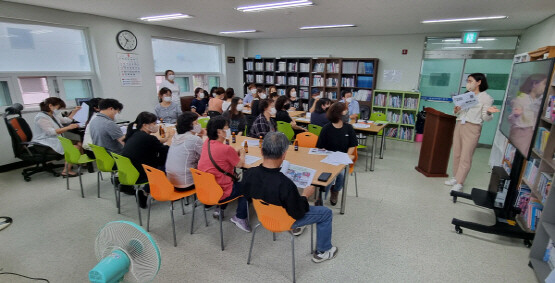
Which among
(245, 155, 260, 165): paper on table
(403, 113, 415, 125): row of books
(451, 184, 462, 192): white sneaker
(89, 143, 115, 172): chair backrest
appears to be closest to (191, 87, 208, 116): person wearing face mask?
(89, 143, 115, 172): chair backrest

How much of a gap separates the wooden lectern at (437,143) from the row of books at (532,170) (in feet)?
4.38

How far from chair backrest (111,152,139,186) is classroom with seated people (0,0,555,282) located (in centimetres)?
3

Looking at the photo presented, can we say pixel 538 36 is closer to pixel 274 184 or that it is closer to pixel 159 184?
pixel 274 184

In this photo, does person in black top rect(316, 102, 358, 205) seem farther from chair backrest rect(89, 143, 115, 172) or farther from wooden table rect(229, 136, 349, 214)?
chair backrest rect(89, 143, 115, 172)

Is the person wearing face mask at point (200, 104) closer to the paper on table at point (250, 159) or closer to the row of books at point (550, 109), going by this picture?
the paper on table at point (250, 159)

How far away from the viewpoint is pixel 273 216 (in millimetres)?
2027

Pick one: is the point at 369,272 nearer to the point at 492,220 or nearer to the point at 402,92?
the point at 492,220

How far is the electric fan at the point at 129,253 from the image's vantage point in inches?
44.8

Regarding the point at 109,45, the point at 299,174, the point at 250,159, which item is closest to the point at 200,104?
the point at 109,45

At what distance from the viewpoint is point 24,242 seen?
8.89 feet

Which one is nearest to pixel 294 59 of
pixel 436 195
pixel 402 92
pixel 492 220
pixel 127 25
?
pixel 402 92

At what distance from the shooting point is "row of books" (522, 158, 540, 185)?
2800 mm

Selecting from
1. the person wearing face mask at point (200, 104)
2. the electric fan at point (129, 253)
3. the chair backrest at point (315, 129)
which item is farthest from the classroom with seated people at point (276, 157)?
the person wearing face mask at point (200, 104)

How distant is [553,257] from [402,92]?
544 cm
